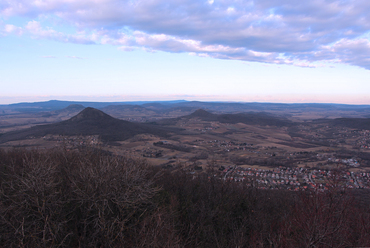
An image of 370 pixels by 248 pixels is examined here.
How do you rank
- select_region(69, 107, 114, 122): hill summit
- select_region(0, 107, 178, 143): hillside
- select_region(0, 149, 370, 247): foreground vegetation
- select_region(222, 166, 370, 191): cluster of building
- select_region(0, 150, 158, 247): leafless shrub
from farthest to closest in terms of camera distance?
select_region(69, 107, 114, 122): hill summit
select_region(0, 107, 178, 143): hillside
select_region(222, 166, 370, 191): cluster of building
select_region(0, 150, 158, 247): leafless shrub
select_region(0, 149, 370, 247): foreground vegetation

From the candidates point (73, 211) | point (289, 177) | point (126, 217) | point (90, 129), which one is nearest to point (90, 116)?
point (90, 129)

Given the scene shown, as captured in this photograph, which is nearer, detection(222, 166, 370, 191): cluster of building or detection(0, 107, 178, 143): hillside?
detection(222, 166, 370, 191): cluster of building

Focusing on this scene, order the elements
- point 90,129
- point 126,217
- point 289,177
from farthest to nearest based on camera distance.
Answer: point 90,129 < point 289,177 < point 126,217

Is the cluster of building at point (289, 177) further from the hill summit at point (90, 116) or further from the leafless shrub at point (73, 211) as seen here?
the hill summit at point (90, 116)

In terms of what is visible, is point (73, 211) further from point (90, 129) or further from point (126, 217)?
point (90, 129)

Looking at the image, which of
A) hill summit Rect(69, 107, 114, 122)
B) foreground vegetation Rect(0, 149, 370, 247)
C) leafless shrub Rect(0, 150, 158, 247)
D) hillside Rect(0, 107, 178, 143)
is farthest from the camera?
hill summit Rect(69, 107, 114, 122)

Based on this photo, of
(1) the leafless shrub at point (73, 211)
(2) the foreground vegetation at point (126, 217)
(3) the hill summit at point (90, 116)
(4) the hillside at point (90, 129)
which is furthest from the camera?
(3) the hill summit at point (90, 116)

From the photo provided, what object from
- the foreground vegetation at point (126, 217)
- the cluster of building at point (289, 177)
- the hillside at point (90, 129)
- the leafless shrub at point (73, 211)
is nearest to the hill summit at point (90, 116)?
the hillside at point (90, 129)

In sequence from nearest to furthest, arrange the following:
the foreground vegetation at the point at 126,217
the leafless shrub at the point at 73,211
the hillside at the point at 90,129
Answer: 1. the foreground vegetation at the point at 126,217
2. the leafless shrub at the point at 73,211
3. the hillside at the point at 90,129

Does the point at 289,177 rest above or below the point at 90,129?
below

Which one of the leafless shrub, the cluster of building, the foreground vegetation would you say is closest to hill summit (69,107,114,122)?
the cluster of building

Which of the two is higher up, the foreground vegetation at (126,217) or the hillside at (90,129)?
the foreground vegetation at (126,217)

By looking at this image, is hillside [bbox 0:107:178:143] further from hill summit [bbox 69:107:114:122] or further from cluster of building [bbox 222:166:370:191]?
cluster of building [bbox 222:166:370:191]
